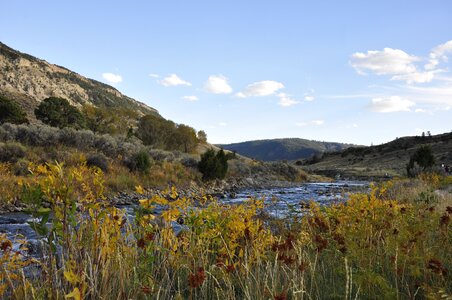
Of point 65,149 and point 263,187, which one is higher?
point 65,149

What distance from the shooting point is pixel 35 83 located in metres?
72.4

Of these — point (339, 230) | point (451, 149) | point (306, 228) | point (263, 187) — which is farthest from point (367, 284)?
point (451, 149)

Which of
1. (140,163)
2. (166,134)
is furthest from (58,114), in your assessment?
(140,163)

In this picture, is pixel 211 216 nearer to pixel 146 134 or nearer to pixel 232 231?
pixel 232 231

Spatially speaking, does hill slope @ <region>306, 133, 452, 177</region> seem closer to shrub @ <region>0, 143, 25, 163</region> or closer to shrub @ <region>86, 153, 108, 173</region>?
shrub @ <region>86, 153, 108, 173</region>

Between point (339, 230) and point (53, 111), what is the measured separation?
138 ft

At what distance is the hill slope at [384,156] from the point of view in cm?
4991

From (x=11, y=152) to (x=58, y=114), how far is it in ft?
83.6

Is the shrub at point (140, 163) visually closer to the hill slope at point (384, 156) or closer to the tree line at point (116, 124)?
the tree line at point (116, 124)

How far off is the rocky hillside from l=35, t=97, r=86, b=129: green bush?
13.3 m

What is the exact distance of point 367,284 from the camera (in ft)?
9.41

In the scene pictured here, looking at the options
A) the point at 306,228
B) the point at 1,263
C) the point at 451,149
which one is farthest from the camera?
the point at 451,149

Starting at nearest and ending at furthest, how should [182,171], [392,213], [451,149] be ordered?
[392,213] → [182,171] → [451,149]

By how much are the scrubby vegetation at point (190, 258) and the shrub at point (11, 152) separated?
49.3 ft
